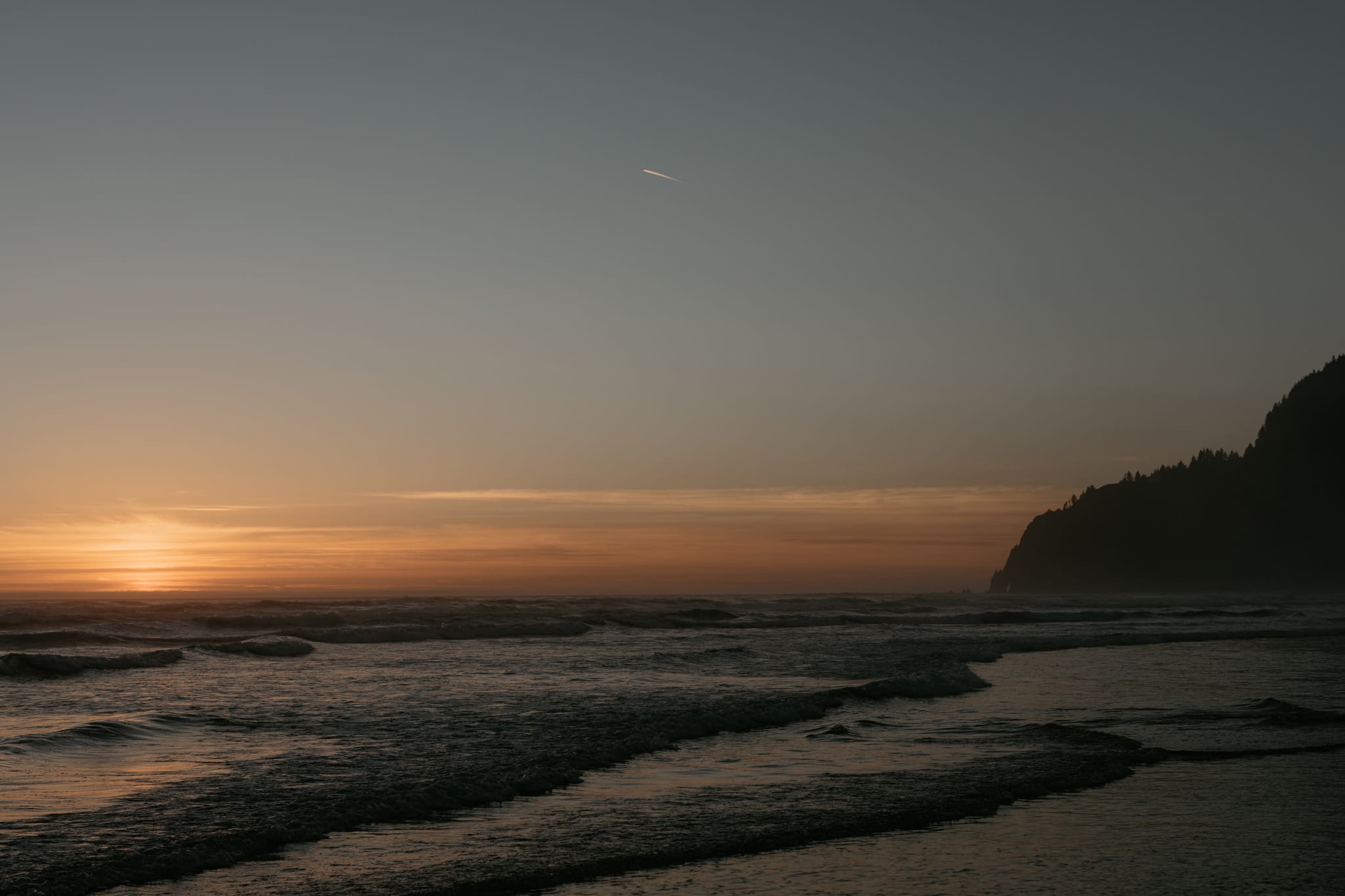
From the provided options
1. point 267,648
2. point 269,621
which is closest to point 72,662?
point 267,648

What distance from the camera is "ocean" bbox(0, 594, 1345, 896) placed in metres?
8.00

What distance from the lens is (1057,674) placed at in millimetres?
24562

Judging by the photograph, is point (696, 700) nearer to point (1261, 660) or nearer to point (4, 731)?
point (4, 731)

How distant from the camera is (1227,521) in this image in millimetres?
126688

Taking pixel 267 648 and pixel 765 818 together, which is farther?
pixel 267 648

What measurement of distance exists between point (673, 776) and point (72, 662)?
21173 millimetres

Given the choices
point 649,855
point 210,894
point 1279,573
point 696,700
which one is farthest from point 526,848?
point 1279,573

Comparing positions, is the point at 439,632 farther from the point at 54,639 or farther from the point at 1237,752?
the point at 1237,752

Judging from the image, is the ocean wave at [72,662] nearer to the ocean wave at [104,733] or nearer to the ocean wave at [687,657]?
the ocean wave at [104,733]

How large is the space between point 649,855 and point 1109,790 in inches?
218

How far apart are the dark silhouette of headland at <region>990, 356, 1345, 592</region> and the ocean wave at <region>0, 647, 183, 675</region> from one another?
375ft

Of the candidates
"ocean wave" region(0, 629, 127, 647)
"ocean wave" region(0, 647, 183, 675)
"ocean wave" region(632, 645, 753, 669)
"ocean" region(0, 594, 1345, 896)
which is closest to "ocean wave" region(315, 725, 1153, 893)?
"ocean" region(0, 594, 1345, 896)

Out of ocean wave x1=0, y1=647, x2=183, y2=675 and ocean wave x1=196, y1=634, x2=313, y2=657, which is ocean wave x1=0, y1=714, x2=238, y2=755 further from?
ocean wave x1=196, y1=634, x2=313, y2=657

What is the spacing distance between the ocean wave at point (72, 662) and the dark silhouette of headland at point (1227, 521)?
114 metres
